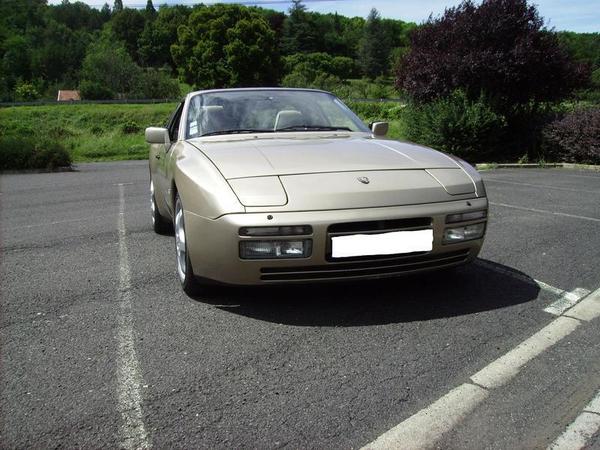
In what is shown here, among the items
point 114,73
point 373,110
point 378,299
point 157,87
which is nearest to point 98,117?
point 373,110

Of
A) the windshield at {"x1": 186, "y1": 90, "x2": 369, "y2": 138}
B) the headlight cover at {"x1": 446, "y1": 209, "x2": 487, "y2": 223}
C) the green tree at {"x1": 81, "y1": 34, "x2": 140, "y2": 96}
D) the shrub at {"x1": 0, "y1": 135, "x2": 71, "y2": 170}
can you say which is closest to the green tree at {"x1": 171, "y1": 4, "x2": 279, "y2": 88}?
the green tree at {"x1": 81, "y1": 34, "x2": 140, "y2": 96}

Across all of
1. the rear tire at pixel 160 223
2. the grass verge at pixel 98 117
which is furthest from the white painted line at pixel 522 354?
the grass verge at pixel 98 117

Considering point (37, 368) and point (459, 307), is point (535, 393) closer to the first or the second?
point (459, 307)

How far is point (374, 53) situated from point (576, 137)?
93902mm

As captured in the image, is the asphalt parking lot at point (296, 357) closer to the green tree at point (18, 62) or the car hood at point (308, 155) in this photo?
the car hood at point (308, 155)

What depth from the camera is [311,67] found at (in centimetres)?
9044

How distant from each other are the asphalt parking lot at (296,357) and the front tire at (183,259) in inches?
3.5

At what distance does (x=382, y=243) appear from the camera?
299 cm

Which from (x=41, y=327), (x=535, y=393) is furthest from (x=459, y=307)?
(x=41, y=327)

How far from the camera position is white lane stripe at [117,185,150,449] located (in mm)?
2010

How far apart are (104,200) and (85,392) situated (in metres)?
6.52

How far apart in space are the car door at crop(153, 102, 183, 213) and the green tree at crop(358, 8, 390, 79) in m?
102

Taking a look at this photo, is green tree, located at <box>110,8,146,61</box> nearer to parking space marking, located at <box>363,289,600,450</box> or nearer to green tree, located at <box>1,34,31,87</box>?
green tree, located at <box>1,34,31,87</box>

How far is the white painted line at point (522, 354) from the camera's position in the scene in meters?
2.44
